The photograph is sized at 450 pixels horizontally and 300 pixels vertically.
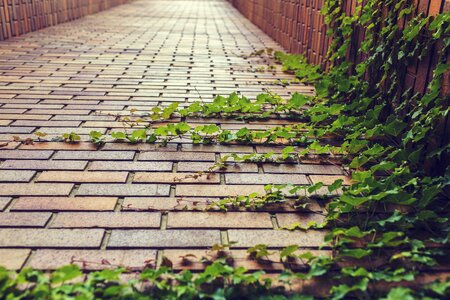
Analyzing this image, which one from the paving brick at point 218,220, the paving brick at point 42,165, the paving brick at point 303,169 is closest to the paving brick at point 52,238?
the paving brick at point 218,220

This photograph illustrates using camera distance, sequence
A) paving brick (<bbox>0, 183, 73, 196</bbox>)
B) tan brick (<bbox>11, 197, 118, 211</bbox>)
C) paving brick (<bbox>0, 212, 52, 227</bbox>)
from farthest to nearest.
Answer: paving brick (<bbox>0, 183, 73, 196</bbox>) → tan brick (<bbox>11, 197, 118, 211</bbox>) → paving brick (<bbox>0, 212, 52, 227</bbox>)

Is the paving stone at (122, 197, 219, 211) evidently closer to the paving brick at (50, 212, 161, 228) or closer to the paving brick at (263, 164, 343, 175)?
the paving brick at (50, 212, 161, 228)

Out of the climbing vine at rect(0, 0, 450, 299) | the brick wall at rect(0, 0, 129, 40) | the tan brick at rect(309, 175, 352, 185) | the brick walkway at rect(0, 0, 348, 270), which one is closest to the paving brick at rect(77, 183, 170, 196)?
the brick walkway at rect(0, 0, 348, 270)

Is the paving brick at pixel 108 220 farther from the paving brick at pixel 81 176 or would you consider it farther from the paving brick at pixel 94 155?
the paving brick at pixel 94 155

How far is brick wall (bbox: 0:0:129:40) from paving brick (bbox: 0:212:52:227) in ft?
13.3

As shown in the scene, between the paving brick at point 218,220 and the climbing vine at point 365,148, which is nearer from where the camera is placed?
the climbing vine at point 365,148

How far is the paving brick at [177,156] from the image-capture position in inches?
86.0

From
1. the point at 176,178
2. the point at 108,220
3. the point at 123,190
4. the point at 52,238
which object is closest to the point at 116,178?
the point at 123,190

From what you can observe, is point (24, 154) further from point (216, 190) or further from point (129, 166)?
point (216, 190)

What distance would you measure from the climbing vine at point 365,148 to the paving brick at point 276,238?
4cm

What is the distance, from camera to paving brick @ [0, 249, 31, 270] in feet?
4.54

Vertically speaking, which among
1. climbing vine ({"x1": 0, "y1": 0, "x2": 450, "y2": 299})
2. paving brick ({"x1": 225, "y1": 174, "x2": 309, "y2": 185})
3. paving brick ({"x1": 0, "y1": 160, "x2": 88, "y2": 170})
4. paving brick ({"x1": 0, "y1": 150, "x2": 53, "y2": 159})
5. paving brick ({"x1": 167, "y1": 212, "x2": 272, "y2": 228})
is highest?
climbing vine ({"x1": 0, "y1": 0, "x2": 450, "y2": 299})

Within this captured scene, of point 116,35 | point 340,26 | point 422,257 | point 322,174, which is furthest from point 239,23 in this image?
point 422,257

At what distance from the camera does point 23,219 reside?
1638mm
